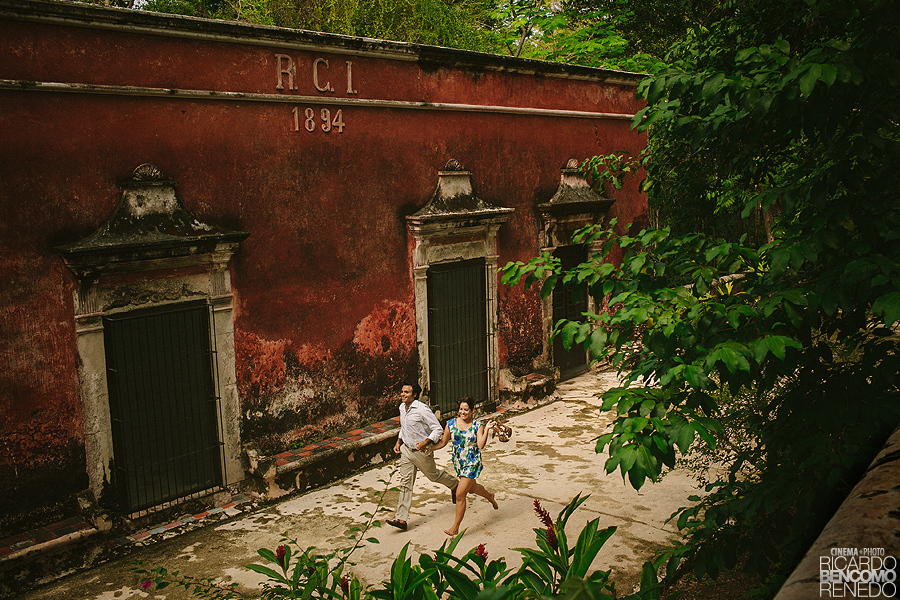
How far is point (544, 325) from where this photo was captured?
37.3 ft

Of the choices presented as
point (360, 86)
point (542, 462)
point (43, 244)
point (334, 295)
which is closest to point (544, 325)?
point (542, 462)

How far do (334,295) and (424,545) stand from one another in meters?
3.34

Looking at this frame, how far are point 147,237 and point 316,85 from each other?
2.70 meters

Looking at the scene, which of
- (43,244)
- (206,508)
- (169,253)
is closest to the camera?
(43,244)

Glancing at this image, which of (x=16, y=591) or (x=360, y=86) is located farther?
(x=360, y=86)

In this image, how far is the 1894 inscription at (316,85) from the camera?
298 inches

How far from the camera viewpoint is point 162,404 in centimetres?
679

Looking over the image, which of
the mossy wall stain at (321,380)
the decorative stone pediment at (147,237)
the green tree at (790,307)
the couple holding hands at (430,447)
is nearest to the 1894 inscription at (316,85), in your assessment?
the decorative stone pediment at (147,237)

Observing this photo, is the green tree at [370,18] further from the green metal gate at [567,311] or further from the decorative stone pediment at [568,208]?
the green metal gate at [567,311]

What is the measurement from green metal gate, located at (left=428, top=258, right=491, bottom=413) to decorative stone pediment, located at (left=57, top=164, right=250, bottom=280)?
332cm

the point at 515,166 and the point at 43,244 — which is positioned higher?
the point at 515,166

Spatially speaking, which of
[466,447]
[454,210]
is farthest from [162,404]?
[454,210]

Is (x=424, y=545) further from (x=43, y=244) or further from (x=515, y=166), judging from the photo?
(x=515, y=166)

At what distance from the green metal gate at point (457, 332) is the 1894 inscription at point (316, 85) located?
2.47 meters
